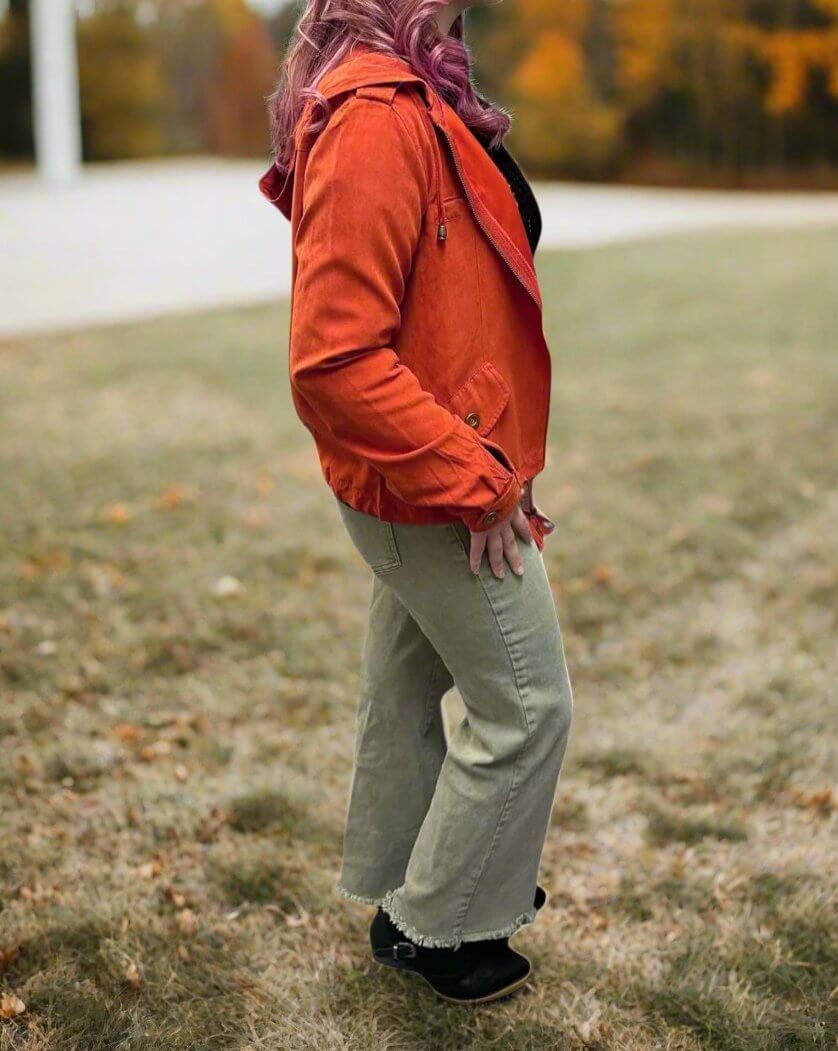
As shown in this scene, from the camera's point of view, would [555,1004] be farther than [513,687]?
Yes

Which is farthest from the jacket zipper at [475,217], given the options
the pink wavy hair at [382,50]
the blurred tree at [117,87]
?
the blurred tree at [117,87]

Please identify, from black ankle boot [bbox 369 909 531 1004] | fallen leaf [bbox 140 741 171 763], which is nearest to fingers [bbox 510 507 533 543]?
black ankle boot [bbox 369 909 531 1004]

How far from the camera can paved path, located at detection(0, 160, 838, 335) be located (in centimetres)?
1276

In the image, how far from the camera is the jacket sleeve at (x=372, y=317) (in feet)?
6.14

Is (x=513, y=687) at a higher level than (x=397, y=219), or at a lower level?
lower

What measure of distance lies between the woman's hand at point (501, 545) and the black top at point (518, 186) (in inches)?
19.3

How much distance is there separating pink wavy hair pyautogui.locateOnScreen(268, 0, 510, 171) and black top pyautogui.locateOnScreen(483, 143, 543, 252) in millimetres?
32

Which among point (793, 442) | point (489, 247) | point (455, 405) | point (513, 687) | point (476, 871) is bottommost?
point (793, 442)

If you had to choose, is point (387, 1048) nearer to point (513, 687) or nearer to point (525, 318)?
point (513, 687)

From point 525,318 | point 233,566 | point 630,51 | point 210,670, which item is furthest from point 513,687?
point 630,51

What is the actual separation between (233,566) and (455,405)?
3.41 metres

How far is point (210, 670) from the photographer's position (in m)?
4.38

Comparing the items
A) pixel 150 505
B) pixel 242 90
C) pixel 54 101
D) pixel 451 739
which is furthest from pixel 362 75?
pixel 242 90

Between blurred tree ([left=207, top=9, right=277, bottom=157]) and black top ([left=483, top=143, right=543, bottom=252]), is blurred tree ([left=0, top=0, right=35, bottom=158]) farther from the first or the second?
black top ([left=483, top=143, right=543, bottom=252])
